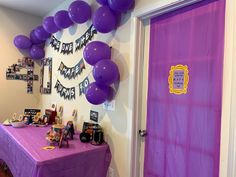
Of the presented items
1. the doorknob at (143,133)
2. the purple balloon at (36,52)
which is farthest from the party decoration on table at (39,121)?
the doorknob at (143,133)

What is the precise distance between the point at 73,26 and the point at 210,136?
88.8 inches

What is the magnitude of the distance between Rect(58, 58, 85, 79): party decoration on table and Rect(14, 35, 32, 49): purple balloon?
0.90m

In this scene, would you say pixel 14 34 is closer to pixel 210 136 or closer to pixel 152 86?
pixel 152 86

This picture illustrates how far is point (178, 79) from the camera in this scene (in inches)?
61.7

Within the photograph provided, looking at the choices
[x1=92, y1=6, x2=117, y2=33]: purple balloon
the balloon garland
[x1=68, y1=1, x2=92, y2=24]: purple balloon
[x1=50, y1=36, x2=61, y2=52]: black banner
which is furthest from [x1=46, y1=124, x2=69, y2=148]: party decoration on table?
[x1=50, y1=36, x2=61, y2=52]: black banner

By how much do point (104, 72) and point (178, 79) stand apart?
0.63 meters

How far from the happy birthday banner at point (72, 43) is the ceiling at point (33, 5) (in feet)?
1.66

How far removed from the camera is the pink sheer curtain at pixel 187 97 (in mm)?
1346

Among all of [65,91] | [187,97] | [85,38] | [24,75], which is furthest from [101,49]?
[24,75]

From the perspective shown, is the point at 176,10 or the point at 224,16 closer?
the point at 224,16

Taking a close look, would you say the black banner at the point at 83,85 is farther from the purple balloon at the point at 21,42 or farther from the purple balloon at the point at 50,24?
the purple balloon at the point at 21,42

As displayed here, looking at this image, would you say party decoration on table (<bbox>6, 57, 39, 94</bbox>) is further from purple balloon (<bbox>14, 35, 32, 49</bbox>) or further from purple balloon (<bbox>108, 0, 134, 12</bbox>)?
purple balloon (<bbox>108, 0, 134, 12</bbox>)

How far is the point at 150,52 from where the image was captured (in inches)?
71.4

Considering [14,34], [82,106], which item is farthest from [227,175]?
[14,34]
